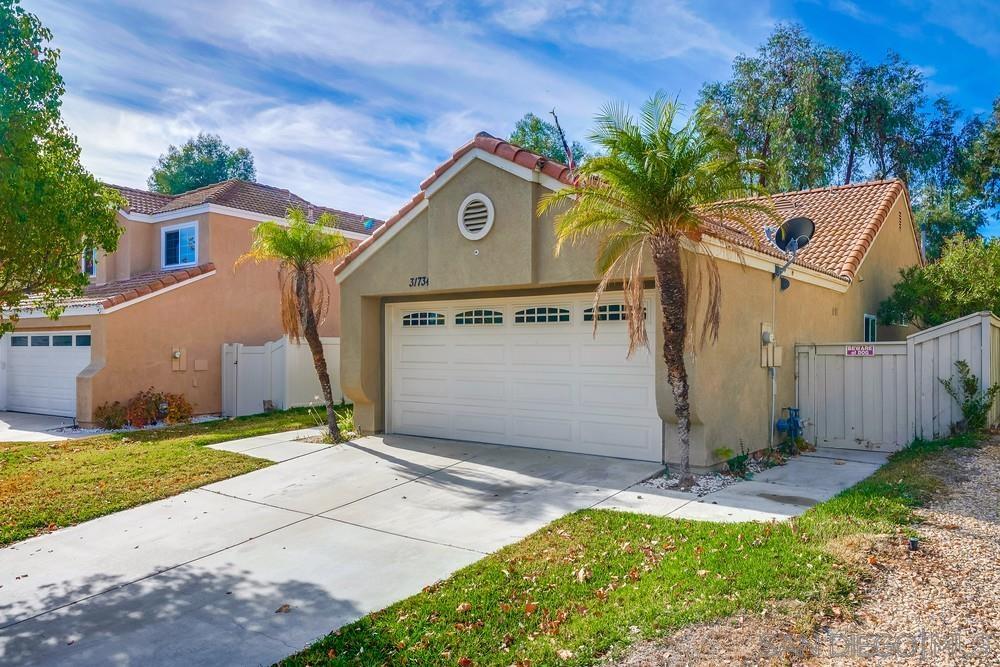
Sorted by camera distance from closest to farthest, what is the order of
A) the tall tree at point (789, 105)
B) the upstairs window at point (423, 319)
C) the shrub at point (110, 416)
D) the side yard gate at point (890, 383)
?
the side yard gate at point (890, 383)
the upstairs window at point (423, 319)
the shrub at point (110, 416)
the tall tree at point (789, 105)

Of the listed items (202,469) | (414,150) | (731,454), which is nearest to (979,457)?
(731,454)

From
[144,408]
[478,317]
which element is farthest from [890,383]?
[144,408]

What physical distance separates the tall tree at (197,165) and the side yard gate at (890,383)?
30393mm

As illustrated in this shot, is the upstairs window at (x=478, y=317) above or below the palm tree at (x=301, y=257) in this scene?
below

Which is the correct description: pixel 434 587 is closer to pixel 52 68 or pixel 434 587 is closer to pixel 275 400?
pixel 52 68

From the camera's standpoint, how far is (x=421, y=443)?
36.7 ft

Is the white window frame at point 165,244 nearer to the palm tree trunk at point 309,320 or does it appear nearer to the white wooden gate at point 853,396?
the palm tree trunk at point 309,320

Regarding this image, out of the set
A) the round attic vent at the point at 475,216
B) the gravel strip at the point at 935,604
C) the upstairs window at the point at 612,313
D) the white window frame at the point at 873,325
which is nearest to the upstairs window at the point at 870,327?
the white window frame at the point at 873,325

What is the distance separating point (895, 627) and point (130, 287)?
1717 centimetres

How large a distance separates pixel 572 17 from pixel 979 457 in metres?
8.55

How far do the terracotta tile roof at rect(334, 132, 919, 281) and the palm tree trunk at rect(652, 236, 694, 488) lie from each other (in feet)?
2.88

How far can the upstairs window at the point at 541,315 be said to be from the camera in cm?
1014

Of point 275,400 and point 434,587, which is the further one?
point 275,400

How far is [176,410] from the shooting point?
15680 mm
